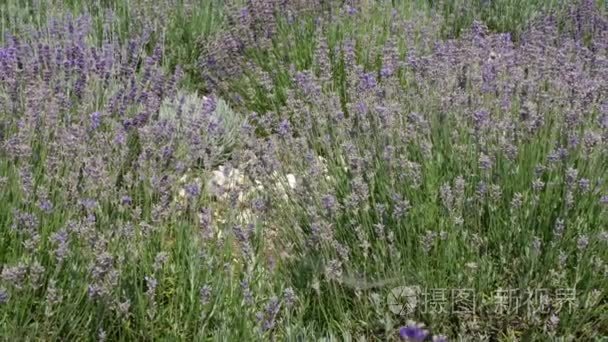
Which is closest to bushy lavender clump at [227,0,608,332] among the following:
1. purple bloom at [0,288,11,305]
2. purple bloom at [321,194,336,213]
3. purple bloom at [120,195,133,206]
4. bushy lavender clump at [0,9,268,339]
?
purple bloom at [321,194,336,213]

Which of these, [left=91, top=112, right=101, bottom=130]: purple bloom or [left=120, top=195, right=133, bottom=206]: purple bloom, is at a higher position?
[left=91, top=112, right=101, bottom=130]: purple bloom

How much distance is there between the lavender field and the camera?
2361mm

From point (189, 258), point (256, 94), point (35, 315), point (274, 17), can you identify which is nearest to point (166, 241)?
point (189, 258)

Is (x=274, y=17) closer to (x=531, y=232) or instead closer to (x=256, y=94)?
(x=256, y=94)

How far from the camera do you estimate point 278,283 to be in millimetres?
2668

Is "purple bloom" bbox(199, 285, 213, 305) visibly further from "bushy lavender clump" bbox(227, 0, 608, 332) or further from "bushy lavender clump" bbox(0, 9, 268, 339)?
"bushy lavender clump" bbox(227, 0, 608, 332)

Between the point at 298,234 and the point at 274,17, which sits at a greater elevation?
the point at 274,17

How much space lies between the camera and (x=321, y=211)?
2803mm

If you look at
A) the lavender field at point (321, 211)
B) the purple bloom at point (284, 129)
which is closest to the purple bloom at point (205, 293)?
the lavender field at point (321, 211)

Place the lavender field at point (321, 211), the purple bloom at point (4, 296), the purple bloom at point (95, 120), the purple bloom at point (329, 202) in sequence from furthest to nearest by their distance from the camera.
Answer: the purple bloom at point (95, 120)
the purple bloom at point (329, 202)
the lavender field at point (321, 211)
the purple bloom at point (4, 296)

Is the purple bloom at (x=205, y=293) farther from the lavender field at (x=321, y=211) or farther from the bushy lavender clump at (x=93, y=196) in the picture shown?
the bushy lavender clump at (x=93, y=196)

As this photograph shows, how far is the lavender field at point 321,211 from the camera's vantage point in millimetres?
2361

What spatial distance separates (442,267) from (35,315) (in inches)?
50.3

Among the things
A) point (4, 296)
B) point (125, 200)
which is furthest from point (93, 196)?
point (4, 296)
